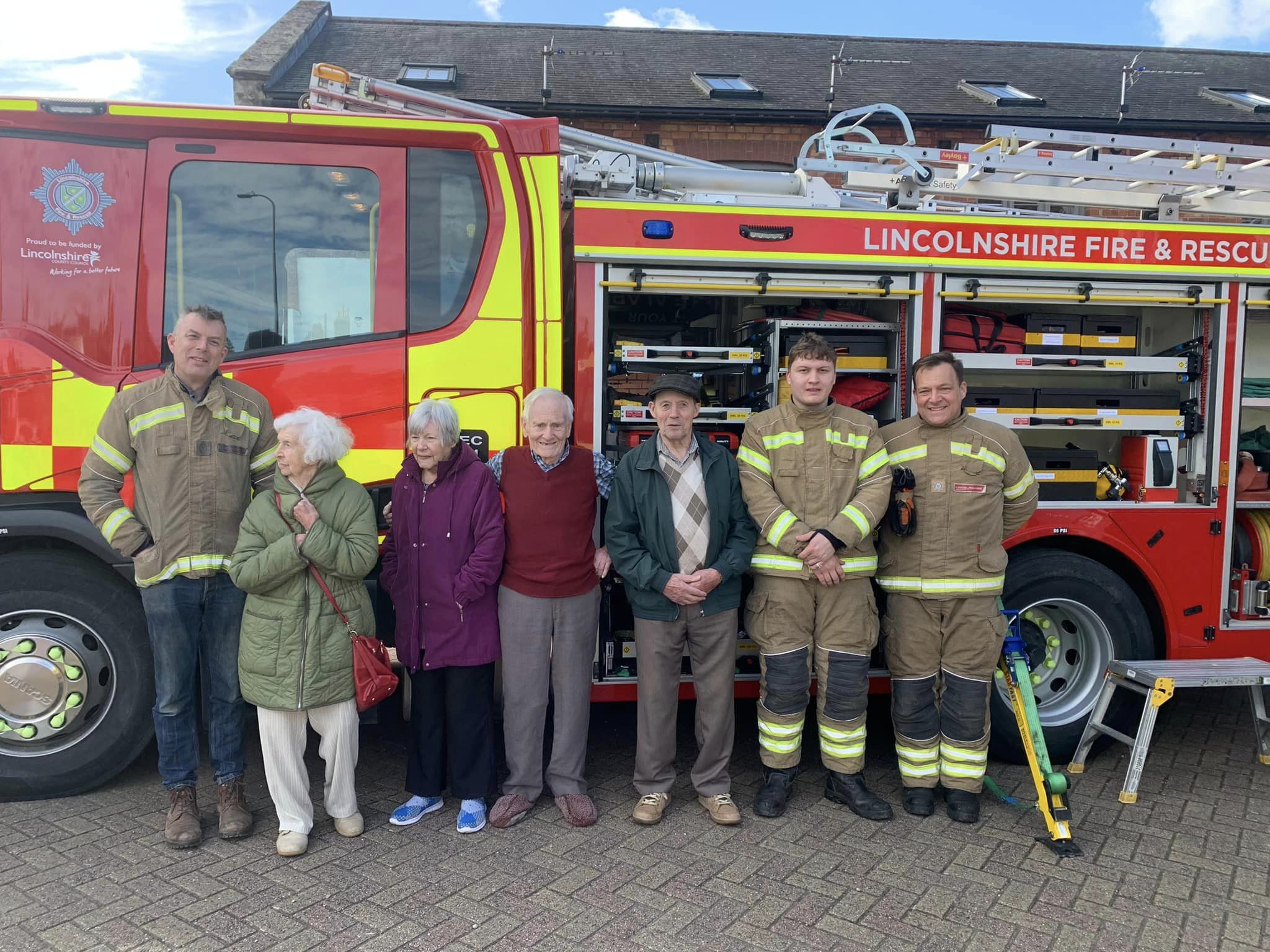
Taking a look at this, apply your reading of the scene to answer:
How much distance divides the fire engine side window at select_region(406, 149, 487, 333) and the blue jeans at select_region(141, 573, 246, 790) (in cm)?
128

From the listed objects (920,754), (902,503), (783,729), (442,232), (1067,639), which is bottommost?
(920,754)

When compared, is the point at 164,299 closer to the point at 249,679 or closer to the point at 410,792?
the point at 249,679

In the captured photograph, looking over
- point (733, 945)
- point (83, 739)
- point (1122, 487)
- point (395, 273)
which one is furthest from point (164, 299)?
point (1122, 487)

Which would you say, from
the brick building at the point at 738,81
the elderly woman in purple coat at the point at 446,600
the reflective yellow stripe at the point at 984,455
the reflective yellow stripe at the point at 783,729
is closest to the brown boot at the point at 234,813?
the elderly woman in purple coat at the point at 446,600

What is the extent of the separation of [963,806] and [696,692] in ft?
3.75

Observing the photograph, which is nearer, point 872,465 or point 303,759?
point 303,759

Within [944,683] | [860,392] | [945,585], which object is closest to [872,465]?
[945,585]

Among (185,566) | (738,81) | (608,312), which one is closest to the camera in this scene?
(185,566)

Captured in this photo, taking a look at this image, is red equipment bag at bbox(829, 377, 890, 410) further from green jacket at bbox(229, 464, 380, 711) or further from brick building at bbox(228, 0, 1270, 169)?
brick building at bbox(228, 0, 1270, 169)

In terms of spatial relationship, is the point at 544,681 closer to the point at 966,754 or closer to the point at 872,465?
the point at 872,465

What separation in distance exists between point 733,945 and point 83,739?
8.77 ft

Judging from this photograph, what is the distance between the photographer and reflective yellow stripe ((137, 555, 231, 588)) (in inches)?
124

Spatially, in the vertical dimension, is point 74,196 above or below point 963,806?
above

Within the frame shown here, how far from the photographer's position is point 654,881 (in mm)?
3041
